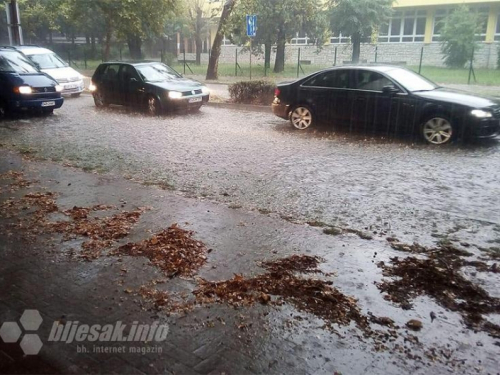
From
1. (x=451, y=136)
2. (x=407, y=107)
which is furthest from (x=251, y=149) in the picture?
(x=451, y=136)

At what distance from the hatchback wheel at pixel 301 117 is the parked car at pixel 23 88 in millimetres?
7292

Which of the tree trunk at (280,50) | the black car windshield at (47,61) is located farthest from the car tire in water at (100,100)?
the tree trunk at (280,50)

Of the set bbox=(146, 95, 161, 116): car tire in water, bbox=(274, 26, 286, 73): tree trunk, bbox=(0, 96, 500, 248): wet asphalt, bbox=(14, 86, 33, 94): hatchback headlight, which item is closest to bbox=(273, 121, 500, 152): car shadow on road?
bbox=(0, 96, 500, 248): wet asphalt

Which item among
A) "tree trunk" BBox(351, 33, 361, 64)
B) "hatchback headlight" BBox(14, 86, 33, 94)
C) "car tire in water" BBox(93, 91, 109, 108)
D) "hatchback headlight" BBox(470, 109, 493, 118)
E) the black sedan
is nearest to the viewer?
"hatchback headlight" BBox(470, 109, 493, 118)

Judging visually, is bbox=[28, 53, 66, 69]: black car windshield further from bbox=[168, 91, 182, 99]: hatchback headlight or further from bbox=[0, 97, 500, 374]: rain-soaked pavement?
bbox=[0, 97, 500, 374]: rain-soaked pavement

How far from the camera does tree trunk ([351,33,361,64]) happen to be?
3394 centimetres

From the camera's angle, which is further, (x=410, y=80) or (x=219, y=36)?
(x=219, y=36)

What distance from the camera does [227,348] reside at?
127 inches

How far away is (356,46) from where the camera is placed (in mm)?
35000

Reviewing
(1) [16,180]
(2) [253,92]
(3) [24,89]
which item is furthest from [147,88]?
(1) [16,180]

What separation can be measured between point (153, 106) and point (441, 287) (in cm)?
1239

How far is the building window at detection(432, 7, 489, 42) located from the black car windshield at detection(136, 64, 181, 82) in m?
26.7

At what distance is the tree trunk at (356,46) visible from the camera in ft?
111

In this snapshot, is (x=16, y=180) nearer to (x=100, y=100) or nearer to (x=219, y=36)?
(x=100, y=100)
